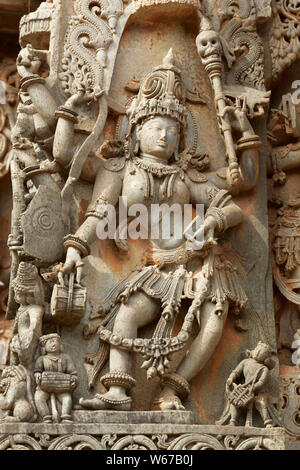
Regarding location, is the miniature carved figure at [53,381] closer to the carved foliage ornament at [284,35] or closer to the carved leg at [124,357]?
the carved leg at [124,357]

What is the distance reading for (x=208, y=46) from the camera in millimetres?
10242

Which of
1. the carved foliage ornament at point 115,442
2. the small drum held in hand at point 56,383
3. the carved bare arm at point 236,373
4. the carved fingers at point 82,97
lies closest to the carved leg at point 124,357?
the small drum held in hand at point 56,383

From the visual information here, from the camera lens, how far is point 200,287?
379 inches

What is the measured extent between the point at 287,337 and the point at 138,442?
1541mm

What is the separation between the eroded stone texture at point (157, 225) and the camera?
9.27m

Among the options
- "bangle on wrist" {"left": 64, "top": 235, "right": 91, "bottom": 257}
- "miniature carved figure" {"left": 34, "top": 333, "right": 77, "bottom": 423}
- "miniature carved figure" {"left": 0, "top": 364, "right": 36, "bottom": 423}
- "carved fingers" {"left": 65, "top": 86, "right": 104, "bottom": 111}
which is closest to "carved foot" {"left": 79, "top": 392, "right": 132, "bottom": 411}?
"miniature carved figure" {"left": 34, "top": 333, "right": 77, "bottom": 423}

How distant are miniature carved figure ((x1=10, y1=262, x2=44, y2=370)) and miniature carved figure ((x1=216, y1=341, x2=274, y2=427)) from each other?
4.05ft

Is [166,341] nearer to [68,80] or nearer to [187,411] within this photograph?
[187,411]

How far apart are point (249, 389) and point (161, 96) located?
6.72 ft

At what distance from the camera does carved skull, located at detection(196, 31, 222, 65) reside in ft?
33.5

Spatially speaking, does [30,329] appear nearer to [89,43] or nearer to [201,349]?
[201,349]

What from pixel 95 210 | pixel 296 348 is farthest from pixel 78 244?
pixel 296 348

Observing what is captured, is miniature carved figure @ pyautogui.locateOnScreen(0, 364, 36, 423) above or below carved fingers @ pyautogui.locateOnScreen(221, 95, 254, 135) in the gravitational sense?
below

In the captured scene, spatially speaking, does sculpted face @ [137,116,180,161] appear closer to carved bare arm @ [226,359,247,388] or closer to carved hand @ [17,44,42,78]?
carved hand @ [17,44,42,78]
